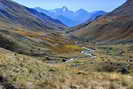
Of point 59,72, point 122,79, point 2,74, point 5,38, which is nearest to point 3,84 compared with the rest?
point 2,74

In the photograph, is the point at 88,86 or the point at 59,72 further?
the point at 59,72

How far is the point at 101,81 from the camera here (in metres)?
18.1

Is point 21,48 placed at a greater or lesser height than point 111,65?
greater

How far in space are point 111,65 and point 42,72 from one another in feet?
117

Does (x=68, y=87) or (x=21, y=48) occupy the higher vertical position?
(x=21, y=48)

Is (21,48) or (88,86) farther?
(21,48)

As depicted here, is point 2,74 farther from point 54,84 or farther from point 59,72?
point 59,72

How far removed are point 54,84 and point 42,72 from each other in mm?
2849

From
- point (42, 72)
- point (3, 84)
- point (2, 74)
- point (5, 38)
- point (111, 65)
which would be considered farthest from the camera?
point (5, 38)

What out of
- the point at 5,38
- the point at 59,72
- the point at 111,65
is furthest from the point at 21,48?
the point at 59,72

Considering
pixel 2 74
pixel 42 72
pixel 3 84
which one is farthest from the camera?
pixel 42 72

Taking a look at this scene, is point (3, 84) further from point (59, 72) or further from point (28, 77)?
point (59, 72)

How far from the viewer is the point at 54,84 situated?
1595 cm

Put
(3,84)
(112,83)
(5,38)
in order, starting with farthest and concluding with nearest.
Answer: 1. (5,38)
2. (112,83)
3. (3,84)
